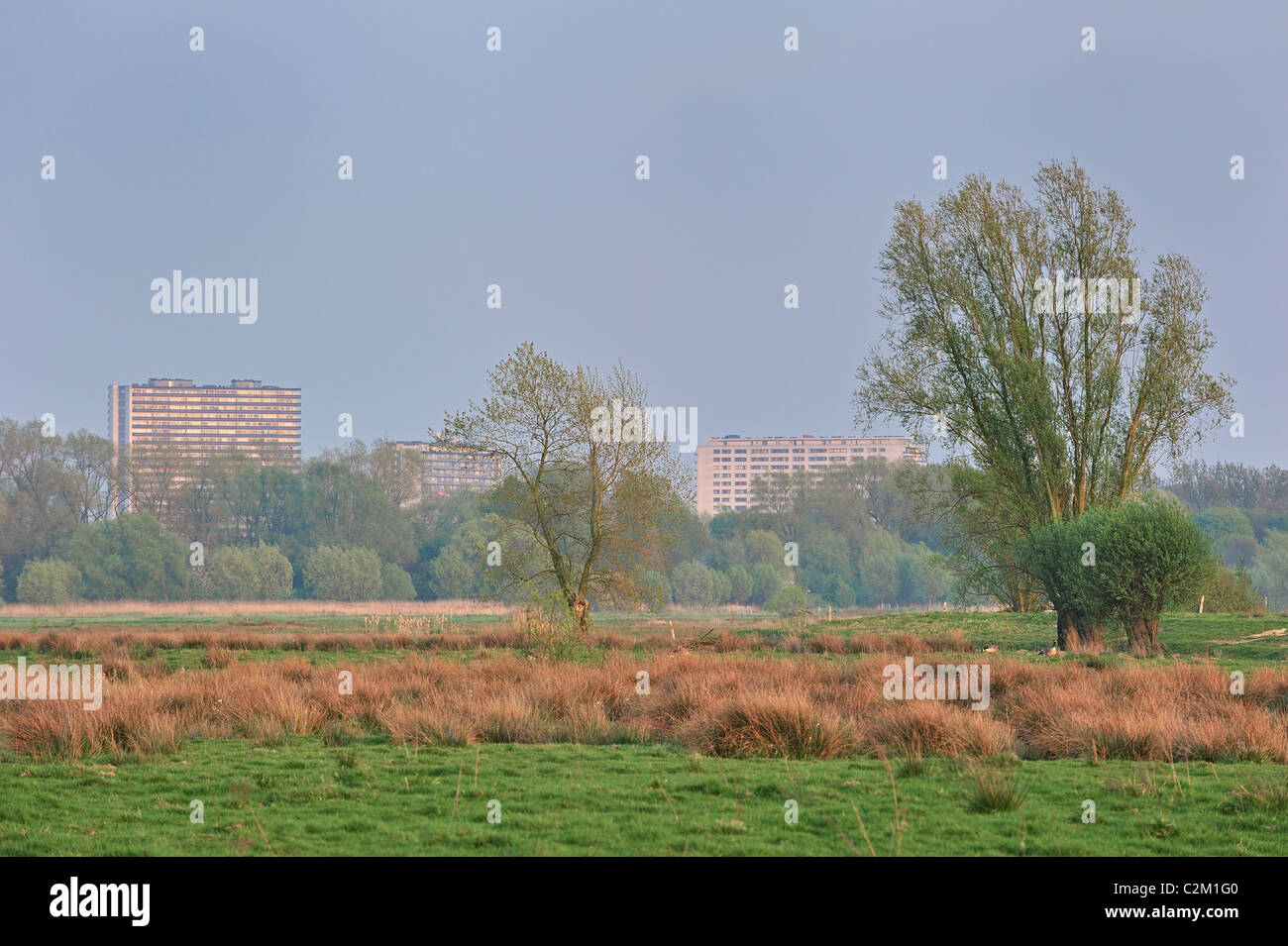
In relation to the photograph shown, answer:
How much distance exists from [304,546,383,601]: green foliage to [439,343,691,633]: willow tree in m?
61.5

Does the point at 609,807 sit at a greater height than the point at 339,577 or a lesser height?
greater

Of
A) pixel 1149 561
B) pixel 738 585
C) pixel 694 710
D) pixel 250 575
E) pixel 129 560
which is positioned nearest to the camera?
pixel 694 710

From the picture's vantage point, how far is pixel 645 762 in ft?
43.3

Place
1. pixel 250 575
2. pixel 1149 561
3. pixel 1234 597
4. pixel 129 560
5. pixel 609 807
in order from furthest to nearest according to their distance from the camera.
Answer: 1. pixel 250 575
2. pixel 129 560
3. pixel 1234 597
4. pixel 1149 561
5. pixel 609 807

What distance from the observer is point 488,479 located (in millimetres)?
40844

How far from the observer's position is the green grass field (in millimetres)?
8859

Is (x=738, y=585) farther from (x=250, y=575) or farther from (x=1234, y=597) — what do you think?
(x=1234, y=597)

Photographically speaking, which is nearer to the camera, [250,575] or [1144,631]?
[1144,631]

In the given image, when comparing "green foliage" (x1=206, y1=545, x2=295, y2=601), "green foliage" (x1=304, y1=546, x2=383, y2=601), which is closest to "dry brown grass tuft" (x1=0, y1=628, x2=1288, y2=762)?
"green foliage" (x1=206, y1=545, x2=295, y2=601)

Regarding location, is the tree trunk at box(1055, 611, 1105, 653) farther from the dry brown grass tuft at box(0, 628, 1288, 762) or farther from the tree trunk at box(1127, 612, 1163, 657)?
the dry brown grass tuft at box(0, 628, 1288, 762)

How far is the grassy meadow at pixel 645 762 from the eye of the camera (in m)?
9.20

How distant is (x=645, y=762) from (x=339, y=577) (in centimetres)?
8815

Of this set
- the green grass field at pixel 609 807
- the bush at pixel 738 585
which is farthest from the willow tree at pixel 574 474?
the bush at pixel 738 585

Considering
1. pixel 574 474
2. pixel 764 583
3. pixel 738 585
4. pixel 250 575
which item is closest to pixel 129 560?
pixel 250 575
